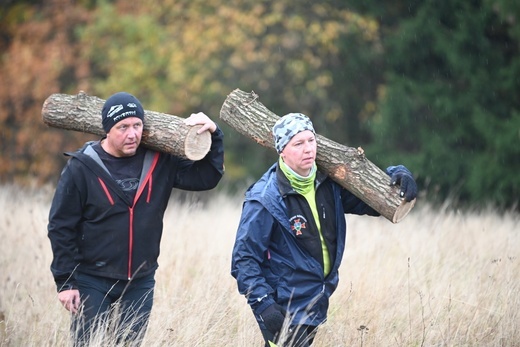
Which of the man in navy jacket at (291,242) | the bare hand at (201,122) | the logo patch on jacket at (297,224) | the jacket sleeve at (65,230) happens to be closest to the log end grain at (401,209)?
the man in navy jacket at (291,242)

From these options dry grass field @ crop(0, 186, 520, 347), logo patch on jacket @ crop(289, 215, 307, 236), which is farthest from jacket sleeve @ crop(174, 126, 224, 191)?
dry grass field @ crop(0, 186, 520, 347)

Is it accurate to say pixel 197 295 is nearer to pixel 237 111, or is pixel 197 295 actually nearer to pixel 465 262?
pixel 237 111

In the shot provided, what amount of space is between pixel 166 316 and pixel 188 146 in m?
1.57

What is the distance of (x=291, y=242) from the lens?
4.45 metres

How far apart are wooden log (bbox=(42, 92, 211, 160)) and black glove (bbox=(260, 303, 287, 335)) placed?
122cm

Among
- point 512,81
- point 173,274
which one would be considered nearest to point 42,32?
point 512,81

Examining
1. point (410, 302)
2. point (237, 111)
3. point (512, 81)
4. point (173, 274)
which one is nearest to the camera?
point (237, 111)

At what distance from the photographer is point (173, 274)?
6793 millimetres

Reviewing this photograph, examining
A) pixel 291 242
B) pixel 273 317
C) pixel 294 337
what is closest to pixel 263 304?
pixel 273 317

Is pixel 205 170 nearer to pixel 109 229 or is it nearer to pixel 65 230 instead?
pixel 109 229

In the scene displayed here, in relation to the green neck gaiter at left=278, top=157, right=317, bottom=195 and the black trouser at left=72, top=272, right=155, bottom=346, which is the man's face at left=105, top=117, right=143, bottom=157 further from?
the green neck gaiter at left=278, top=157, right=317, bottom=195

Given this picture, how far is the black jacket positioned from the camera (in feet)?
15.3

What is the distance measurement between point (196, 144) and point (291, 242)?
3.24 feet

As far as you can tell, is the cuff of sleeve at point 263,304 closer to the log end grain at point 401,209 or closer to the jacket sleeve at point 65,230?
the log end grain at point 401,209
